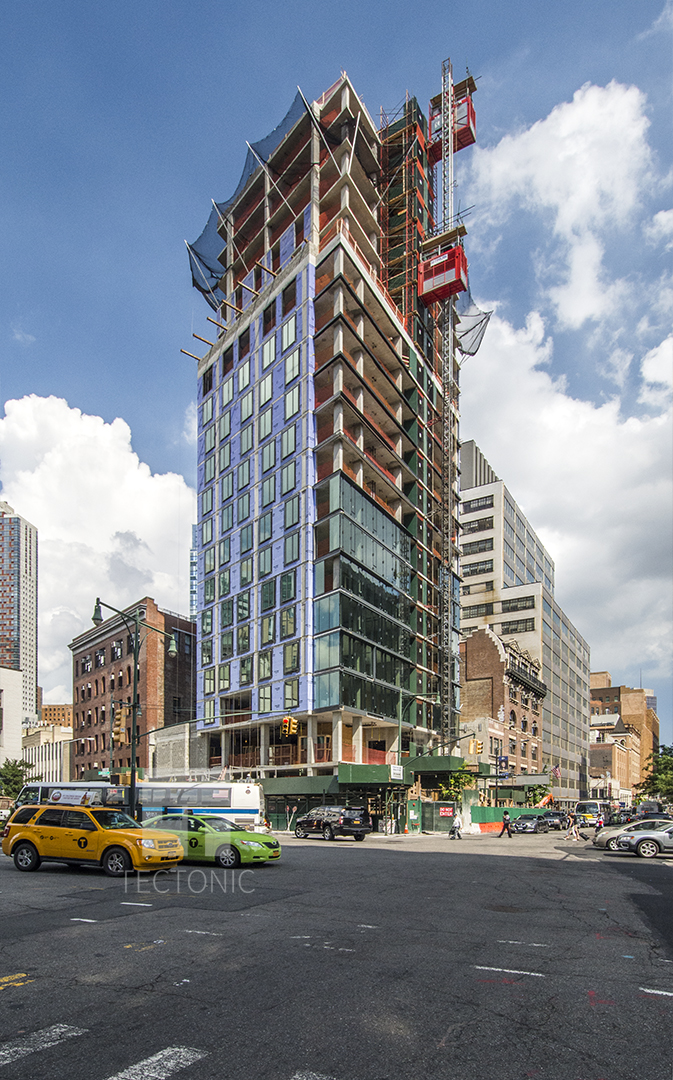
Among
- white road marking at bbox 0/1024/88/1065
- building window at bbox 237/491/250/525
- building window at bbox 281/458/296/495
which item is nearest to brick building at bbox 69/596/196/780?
building window at bbox 237/491/250/525

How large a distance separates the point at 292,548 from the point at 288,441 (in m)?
8.51

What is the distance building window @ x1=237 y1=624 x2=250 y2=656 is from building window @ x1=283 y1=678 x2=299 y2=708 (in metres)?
6.85

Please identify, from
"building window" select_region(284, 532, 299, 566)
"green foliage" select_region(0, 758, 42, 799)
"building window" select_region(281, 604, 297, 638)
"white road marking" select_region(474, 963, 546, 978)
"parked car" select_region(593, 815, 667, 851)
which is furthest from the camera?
"green foliage" select_region(0, 758, 42, 799)

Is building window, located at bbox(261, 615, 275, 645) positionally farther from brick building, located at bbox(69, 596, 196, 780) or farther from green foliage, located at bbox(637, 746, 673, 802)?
green foliage, located at bbox(637, 746, 673, 802)

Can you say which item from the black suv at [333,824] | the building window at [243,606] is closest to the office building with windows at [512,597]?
the building window at [243,606]

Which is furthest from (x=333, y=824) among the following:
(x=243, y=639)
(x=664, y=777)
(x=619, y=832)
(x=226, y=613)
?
(x=664, y=777)

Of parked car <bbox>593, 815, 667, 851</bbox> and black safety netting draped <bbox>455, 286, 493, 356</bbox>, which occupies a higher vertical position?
black safety netting draped <bbox>455, 286, 493, 356</bbox>

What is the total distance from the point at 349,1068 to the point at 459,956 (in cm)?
460

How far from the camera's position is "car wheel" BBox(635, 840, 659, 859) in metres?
30.1

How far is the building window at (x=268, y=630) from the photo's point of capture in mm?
58319

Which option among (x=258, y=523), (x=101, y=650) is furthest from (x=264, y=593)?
(x=101, y=650)

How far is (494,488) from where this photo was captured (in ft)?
372

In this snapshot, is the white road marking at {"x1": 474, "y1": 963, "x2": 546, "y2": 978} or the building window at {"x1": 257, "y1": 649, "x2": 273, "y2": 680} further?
the building window at {"x1": 257, "y1": 649, "x2": 273, "y2": 680}

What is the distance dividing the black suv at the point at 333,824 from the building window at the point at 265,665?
18384 mm
